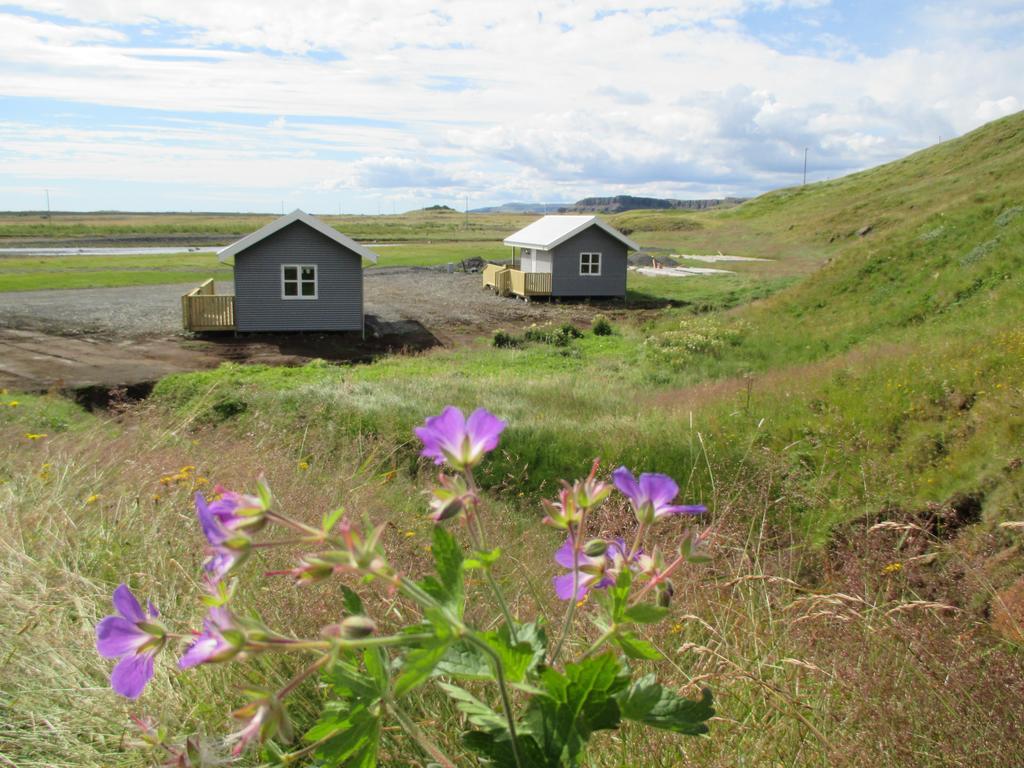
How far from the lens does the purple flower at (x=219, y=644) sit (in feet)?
3.75

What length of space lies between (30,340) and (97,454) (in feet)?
74.3

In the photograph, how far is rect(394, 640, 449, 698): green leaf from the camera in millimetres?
1202

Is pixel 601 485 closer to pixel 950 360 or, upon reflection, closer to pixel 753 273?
pixel 950 360

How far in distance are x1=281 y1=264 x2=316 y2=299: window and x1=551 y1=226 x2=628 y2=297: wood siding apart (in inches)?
530

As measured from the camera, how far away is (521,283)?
39.9 metres

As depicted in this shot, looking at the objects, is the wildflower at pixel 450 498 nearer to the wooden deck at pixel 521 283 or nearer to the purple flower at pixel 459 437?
the purple flower at pixel 459 437

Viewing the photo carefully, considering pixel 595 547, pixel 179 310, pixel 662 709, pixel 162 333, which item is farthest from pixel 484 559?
pixel 179 310

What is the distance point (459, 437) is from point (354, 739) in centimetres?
54

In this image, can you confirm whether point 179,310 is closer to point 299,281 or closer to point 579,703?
point 299,281

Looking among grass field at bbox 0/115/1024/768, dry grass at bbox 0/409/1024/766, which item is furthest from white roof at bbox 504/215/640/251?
dry grass at bbox 0/409/1024/766

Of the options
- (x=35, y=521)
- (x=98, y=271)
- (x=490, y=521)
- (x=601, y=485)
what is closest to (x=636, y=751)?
(x=601, y=485)

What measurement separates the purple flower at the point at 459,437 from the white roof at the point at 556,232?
37.0 m

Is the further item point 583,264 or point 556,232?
point 556,232

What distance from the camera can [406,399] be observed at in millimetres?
14906
